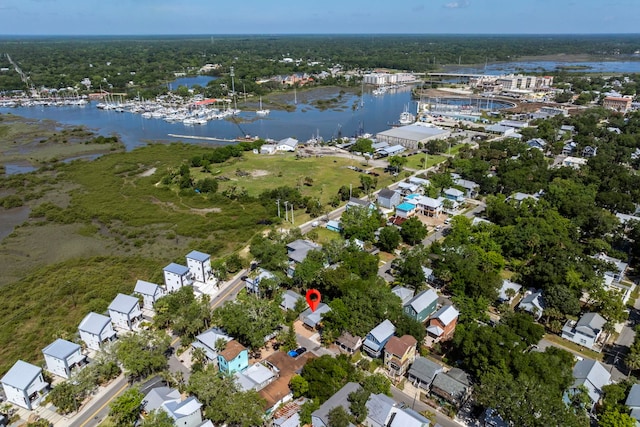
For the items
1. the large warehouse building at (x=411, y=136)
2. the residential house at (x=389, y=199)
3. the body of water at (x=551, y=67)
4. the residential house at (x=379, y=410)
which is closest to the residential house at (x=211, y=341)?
the residential house at (x=379, y=410)

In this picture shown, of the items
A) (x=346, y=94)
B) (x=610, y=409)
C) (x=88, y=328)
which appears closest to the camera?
(x=610, y=409)

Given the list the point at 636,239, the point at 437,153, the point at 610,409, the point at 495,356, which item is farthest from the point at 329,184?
the point at 610,409

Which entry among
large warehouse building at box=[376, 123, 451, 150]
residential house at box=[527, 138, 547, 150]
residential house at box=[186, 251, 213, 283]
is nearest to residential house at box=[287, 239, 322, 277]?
residential house at box=[186, 251, 213, 283]

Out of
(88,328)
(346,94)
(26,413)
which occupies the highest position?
(346,94)

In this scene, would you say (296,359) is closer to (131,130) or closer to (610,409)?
(610,409)

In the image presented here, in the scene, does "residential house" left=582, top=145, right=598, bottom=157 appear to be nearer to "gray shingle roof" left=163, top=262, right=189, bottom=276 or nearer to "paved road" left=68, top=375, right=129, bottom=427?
"gray shingle roof" left=163, top=262, right=189, bottom=276

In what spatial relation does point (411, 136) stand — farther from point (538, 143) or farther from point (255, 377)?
point (255, 377)
